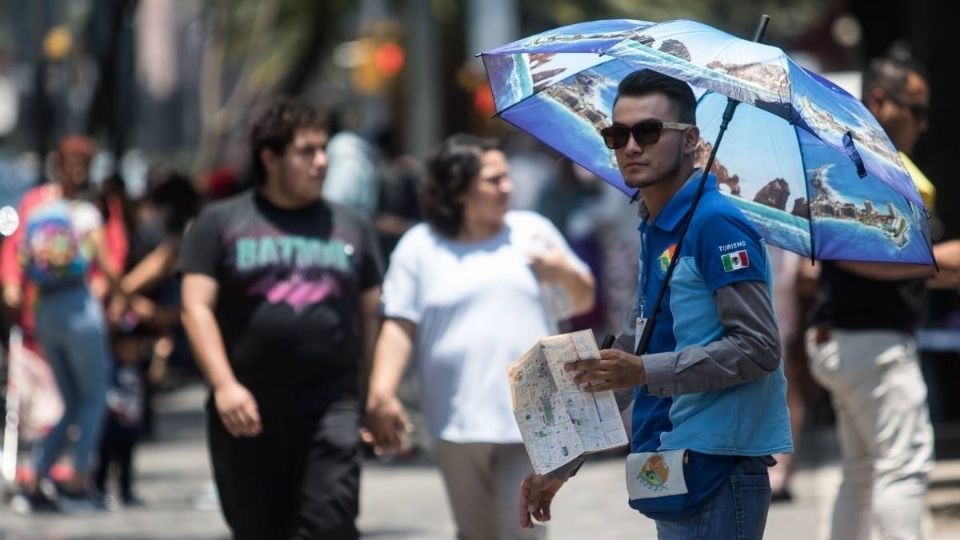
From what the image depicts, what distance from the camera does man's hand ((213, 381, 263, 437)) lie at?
6336 mm

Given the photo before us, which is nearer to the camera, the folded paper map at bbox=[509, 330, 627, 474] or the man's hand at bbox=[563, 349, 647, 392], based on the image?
A: the man's hand at bbox=[563, 349, 647, 392]

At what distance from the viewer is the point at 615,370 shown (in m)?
4.35

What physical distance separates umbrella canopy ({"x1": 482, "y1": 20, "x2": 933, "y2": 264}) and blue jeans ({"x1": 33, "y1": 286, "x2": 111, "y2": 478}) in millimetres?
5917

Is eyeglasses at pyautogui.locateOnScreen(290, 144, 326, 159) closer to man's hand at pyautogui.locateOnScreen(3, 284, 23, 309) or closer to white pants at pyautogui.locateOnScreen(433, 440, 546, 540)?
white pants at pyautogui.locateOnScreen(433, 440, 546, 540)

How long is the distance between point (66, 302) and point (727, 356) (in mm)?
6991

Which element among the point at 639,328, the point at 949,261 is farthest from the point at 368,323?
the point at 639,328

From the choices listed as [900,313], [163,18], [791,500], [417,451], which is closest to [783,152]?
[900,313]

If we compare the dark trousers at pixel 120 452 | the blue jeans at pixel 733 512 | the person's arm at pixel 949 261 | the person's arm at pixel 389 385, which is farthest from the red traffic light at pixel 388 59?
the blue jeans at pixel 733 512

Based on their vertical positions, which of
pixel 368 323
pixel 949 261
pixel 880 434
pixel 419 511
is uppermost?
pixel 949 261

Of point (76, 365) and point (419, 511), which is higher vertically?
point (76, 365)

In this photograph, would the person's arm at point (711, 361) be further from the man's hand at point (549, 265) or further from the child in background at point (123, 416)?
the child in background at point (123, 416)

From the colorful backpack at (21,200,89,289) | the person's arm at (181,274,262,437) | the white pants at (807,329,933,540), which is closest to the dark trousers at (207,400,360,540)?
the person's arm at (181,274,262,437)

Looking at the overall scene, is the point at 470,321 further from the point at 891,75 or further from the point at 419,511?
the point at 419,511

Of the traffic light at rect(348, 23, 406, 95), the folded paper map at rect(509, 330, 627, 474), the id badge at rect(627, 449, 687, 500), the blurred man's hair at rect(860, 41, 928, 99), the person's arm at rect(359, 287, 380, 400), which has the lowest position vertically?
the traffic light at rect(348, 23, 406, 95)
